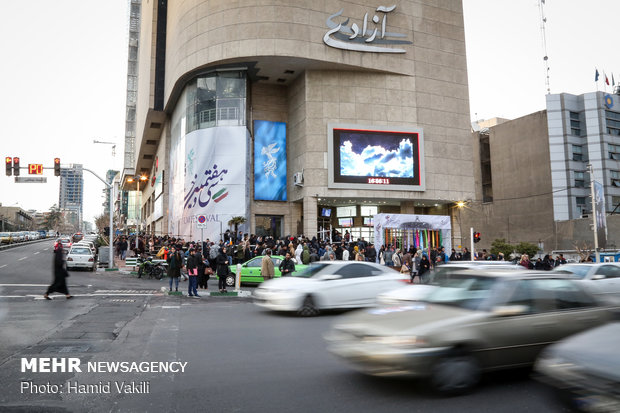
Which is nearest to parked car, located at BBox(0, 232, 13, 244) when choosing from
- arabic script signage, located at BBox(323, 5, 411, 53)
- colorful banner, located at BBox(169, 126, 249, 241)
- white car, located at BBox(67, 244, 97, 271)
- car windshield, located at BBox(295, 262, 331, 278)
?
colorful banner, located at BBox(169, 126, 249, 241)

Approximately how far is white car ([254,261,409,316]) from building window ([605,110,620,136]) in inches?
2580

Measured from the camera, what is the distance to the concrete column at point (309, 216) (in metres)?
35.5

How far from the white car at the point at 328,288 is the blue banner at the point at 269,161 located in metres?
26.7

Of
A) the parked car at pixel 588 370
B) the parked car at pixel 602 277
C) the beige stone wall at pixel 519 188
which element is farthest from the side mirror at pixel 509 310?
the beige stone wall at pixel 519 188

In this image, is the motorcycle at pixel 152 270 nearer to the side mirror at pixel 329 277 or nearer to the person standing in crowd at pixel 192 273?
the person standing in crowd at pixel 192 273

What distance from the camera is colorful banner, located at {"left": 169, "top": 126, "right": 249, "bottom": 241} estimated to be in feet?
115

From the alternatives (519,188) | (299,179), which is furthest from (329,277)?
(519,188)

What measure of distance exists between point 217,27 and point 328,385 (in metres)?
35.3

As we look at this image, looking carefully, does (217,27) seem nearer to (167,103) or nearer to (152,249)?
(167,103)

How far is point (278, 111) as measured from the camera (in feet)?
134

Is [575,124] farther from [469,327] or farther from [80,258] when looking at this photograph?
[469,327]

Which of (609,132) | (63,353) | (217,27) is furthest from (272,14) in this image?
(609,132)

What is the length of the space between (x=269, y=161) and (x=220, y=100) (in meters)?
6.63

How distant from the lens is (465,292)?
578 cm
